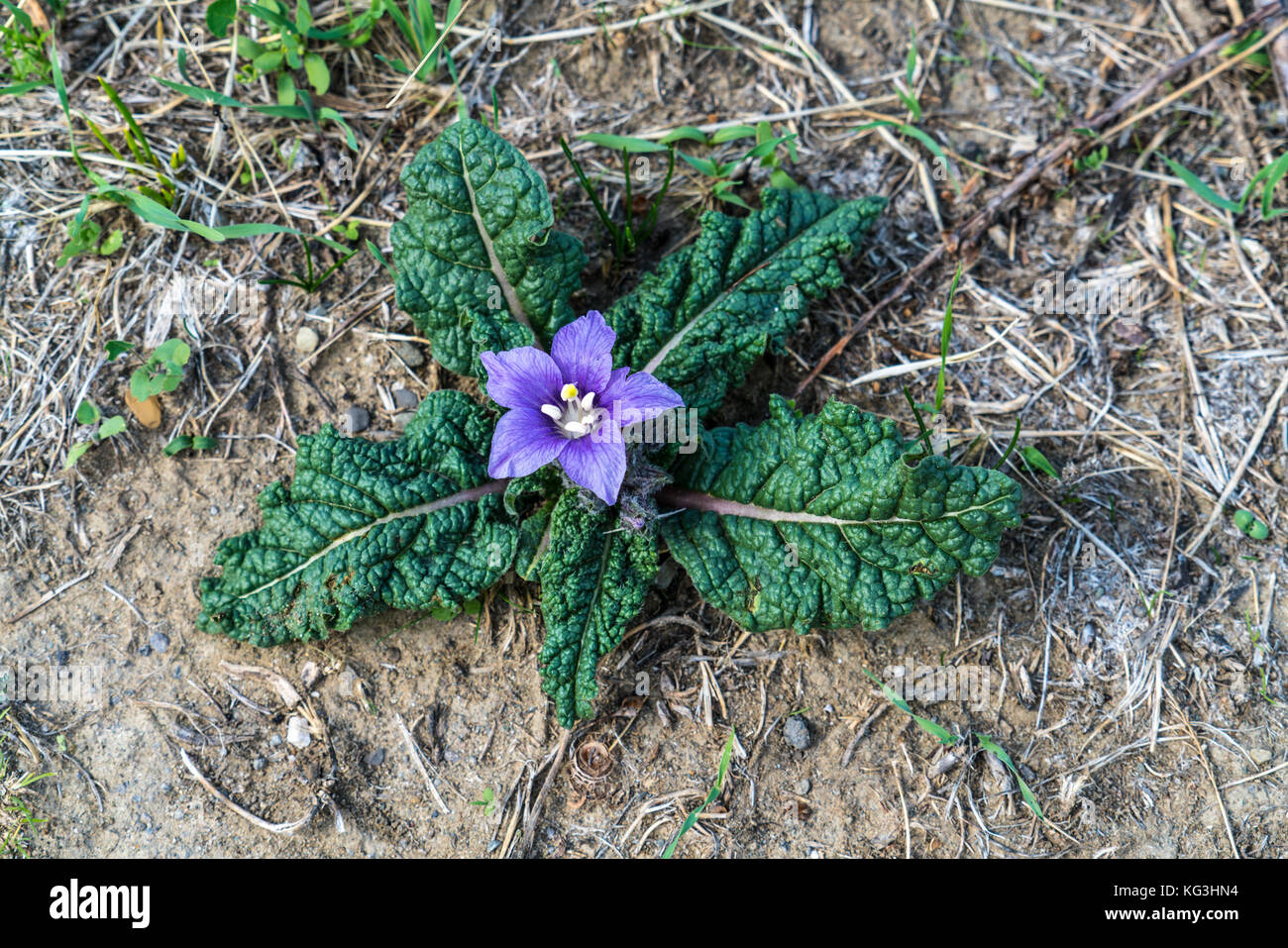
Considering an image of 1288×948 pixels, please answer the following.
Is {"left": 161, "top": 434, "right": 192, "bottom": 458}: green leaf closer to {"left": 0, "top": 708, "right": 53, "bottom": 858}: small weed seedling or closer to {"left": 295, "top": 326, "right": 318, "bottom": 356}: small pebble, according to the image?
{"left": 295, "top": 326, "right": 318, "bottom": 356}: small pebble

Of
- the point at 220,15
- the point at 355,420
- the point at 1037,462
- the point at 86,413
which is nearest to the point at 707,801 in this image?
the point at 1037,462

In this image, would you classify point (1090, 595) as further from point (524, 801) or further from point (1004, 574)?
point (524, 801)

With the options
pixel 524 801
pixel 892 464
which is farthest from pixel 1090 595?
pixel 524 801

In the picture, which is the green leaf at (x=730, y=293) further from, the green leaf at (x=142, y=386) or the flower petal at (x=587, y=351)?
the green leaf at (x=142, y=386)

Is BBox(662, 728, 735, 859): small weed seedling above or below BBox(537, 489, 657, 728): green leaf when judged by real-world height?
below

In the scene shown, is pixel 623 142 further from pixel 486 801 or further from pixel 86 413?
pixel 486 801

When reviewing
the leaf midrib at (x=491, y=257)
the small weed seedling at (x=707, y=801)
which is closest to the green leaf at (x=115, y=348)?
the leaf midrib at (x=491, y=257)

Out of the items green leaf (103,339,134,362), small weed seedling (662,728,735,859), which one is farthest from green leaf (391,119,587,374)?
small weed seedling (662,728,735,859)
